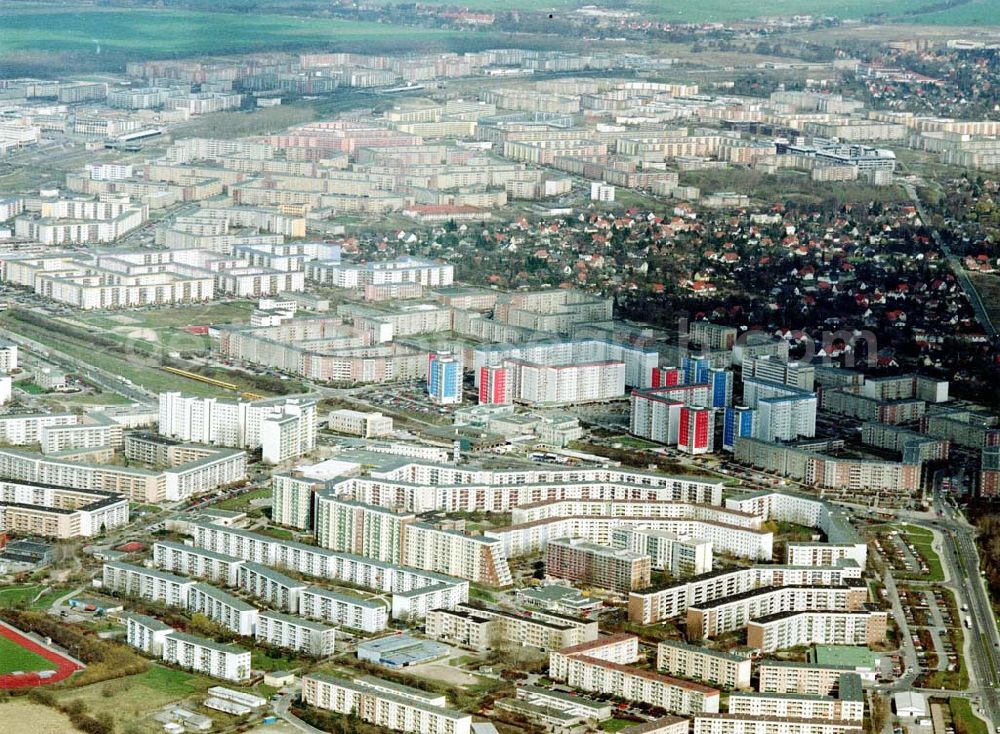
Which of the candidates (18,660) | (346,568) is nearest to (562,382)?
(346,568)

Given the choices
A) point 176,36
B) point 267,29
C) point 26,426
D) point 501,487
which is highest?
point 267,29

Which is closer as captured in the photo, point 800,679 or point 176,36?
point 800,679

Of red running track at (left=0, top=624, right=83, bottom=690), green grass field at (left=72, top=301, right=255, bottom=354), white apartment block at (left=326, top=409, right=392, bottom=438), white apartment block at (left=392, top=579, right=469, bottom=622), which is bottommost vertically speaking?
green grass field at (left=72, top=301, right=255, bottom=354)

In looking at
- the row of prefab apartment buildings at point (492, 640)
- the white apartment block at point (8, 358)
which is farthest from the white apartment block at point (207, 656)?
the white apartment block at point (8, 358)

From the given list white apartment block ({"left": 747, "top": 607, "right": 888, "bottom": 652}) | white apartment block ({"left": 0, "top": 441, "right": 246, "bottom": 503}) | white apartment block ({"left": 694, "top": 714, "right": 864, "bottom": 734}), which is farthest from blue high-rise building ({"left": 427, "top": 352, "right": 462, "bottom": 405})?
white apartment block ({"left": 694, "top": 714, "right": 864, "bottom": 734})

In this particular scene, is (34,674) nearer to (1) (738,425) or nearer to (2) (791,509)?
(2) (791,509)

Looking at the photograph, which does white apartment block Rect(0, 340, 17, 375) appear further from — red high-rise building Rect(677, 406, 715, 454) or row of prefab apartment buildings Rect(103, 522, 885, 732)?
row of prefab apartment buildings Rect(103, 522, 885, 732)

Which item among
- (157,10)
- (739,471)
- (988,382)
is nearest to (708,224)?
(988,382)
